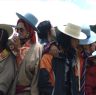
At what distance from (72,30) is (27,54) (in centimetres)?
57

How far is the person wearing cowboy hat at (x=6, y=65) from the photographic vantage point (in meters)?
4.23

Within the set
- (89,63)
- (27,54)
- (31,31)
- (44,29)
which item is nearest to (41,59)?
(27,54)

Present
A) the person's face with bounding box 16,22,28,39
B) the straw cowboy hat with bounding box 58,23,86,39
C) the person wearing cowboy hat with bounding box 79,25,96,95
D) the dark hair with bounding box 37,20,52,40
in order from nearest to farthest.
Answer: the person's face with bounding box 16,22,28,39, the straw cowboy hat with bounding box 58,23,86,39, the dark hair with bounding box 37,20,52,40, the person wearing cowboy hat with bounding box 79,25,96,95

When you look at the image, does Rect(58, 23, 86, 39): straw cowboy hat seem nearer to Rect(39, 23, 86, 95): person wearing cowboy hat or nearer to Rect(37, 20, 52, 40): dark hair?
Rect(39, 23, 86, 95): person wearing cowboy hat

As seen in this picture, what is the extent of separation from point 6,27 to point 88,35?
1007 mm

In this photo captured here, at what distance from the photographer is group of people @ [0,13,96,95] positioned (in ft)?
14.1

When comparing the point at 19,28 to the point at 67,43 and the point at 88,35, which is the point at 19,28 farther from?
the point at 88,35

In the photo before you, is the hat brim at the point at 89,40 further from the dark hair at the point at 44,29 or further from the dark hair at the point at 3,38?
the dark hair at the point at 3,38

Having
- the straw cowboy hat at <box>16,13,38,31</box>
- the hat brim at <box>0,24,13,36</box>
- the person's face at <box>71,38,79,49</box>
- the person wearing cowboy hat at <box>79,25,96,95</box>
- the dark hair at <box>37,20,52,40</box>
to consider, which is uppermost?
the straw cowboy hat at <box>16,13,38,31</box>

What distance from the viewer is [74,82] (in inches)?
179

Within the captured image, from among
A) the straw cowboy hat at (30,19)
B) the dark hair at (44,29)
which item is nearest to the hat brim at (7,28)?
the straw cowboy hat at (30,19)

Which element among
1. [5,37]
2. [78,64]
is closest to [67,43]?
[78,64]

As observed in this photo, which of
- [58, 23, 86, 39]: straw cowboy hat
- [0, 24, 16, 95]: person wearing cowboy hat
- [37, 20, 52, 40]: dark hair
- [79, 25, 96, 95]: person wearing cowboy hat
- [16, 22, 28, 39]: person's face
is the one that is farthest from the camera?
[79, 25, 96, 95]: person wearing cowboy hat

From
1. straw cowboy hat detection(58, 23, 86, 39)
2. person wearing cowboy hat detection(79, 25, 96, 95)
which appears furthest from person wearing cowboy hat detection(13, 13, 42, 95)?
person wearing cowboy hat detection(79, 25, 96, 95)
